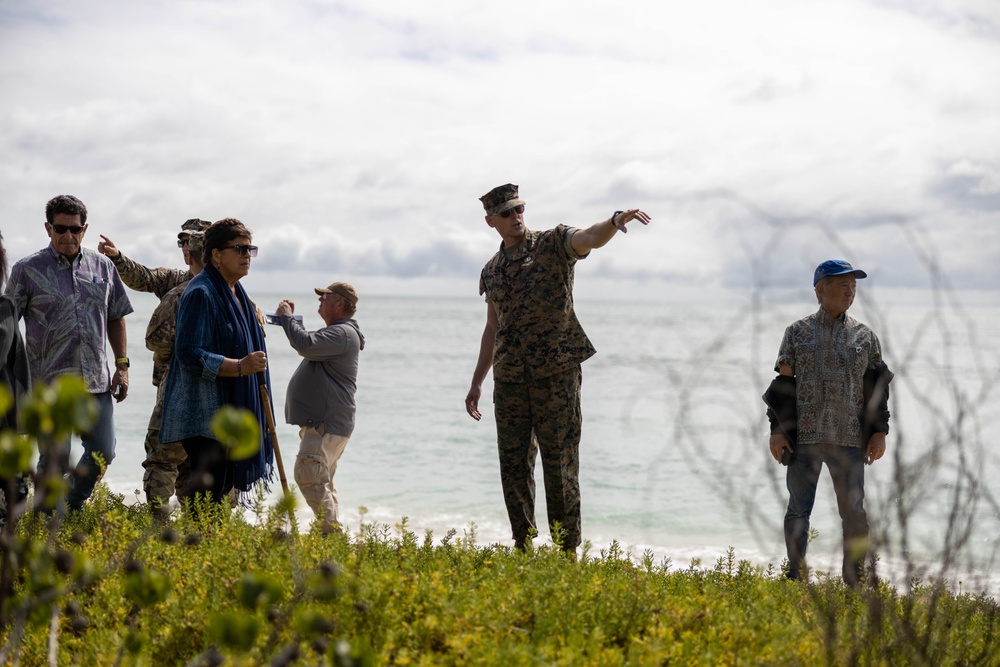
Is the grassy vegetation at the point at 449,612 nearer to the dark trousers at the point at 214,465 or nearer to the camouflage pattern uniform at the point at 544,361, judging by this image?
the dark trousers at the point at 214,465

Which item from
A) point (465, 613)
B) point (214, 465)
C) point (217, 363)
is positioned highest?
point (217, 363)

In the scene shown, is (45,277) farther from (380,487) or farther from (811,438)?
(380,487)

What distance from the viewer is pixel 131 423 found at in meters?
18.5

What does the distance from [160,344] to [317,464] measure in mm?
1392

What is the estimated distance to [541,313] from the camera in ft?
19.2

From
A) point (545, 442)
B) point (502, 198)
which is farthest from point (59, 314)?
point (545, 442)

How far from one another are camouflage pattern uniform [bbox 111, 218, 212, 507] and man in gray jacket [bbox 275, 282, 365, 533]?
0.84m

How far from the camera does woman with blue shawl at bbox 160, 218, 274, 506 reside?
17.2 feet

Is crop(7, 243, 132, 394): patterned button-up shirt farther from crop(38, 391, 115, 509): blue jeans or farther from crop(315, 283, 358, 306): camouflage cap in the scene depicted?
crop(315, 283, 358, 306): camouflage cap

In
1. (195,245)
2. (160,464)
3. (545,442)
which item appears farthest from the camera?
(160,464)

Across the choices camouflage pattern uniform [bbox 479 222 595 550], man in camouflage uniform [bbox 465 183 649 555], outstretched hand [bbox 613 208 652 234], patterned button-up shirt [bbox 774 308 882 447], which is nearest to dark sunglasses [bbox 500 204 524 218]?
man in camouflage uniform [bbox 465 183 649 555]

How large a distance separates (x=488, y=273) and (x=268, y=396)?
1601mm

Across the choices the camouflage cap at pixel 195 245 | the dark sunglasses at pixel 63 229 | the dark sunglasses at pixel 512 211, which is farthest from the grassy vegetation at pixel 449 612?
the camouflage cap at pixel 195 245

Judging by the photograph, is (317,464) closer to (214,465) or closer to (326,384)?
(326,384)
